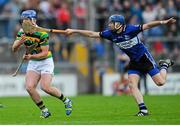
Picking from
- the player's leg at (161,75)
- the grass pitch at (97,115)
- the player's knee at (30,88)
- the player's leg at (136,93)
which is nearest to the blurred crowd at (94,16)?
the grass pitch at (97,115)

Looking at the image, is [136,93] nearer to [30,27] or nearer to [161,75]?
[161,75]

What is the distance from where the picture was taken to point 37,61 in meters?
16.9

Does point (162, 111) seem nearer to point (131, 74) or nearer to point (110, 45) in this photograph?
point (131, 74)

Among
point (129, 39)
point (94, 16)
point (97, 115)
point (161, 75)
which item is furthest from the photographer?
point (94, 16)

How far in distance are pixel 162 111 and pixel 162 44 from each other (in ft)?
44.3

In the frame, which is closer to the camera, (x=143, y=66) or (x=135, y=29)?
(x=135, y=29)

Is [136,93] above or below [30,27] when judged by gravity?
below

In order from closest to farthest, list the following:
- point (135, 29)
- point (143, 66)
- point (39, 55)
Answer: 1. point (39, 55)
2. point (135, 29)
3. point (143, 66)

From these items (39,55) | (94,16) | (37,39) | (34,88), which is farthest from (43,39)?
(94,16)

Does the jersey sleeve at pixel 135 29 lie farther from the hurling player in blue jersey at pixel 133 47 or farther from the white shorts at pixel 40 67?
the white shorts at pixel 40 67

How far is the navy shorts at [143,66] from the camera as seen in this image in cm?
1728

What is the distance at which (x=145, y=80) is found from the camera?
27.7m

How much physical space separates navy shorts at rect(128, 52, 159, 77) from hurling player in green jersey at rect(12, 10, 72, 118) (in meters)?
1.91

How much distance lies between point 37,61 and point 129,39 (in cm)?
234
